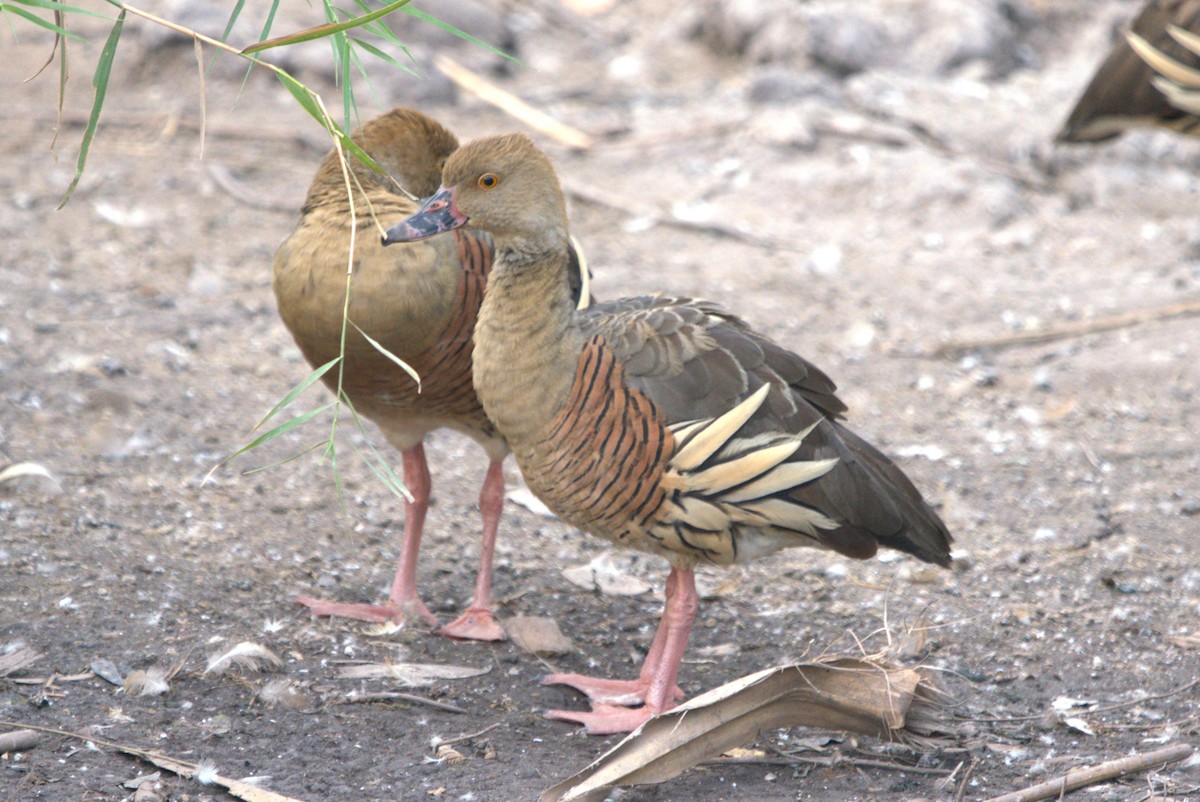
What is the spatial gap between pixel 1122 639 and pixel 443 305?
2.24m

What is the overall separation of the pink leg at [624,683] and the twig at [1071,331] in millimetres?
2897

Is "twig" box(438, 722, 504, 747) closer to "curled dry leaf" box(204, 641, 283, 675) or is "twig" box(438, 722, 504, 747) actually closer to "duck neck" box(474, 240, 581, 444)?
"curled dry leaf" box(204, 641, 283, 675)

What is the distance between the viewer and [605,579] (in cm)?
444

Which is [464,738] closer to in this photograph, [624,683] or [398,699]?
[398,699]

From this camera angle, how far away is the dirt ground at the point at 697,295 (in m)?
3.39

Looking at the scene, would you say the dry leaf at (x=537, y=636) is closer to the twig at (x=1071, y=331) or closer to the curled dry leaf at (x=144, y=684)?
the curled dry leaf at (x=144, y=684)

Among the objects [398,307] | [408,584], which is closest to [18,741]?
[408,584]

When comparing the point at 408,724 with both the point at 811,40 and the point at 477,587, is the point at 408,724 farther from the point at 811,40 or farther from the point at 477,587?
the point at 811,40

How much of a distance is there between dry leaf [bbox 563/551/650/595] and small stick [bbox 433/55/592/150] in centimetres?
413

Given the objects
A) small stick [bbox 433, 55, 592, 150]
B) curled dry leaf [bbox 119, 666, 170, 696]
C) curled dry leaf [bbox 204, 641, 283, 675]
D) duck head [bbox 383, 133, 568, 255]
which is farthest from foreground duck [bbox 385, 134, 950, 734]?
small stick [bbox 433, 55, 592, 150]

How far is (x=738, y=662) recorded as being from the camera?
3.93 metres

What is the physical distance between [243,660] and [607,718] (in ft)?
3.26

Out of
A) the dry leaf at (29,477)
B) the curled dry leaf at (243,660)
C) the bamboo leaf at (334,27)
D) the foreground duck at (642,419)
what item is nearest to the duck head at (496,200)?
the foreground duck at (642,419)

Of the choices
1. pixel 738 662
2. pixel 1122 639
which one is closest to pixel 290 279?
pixel 738 662
